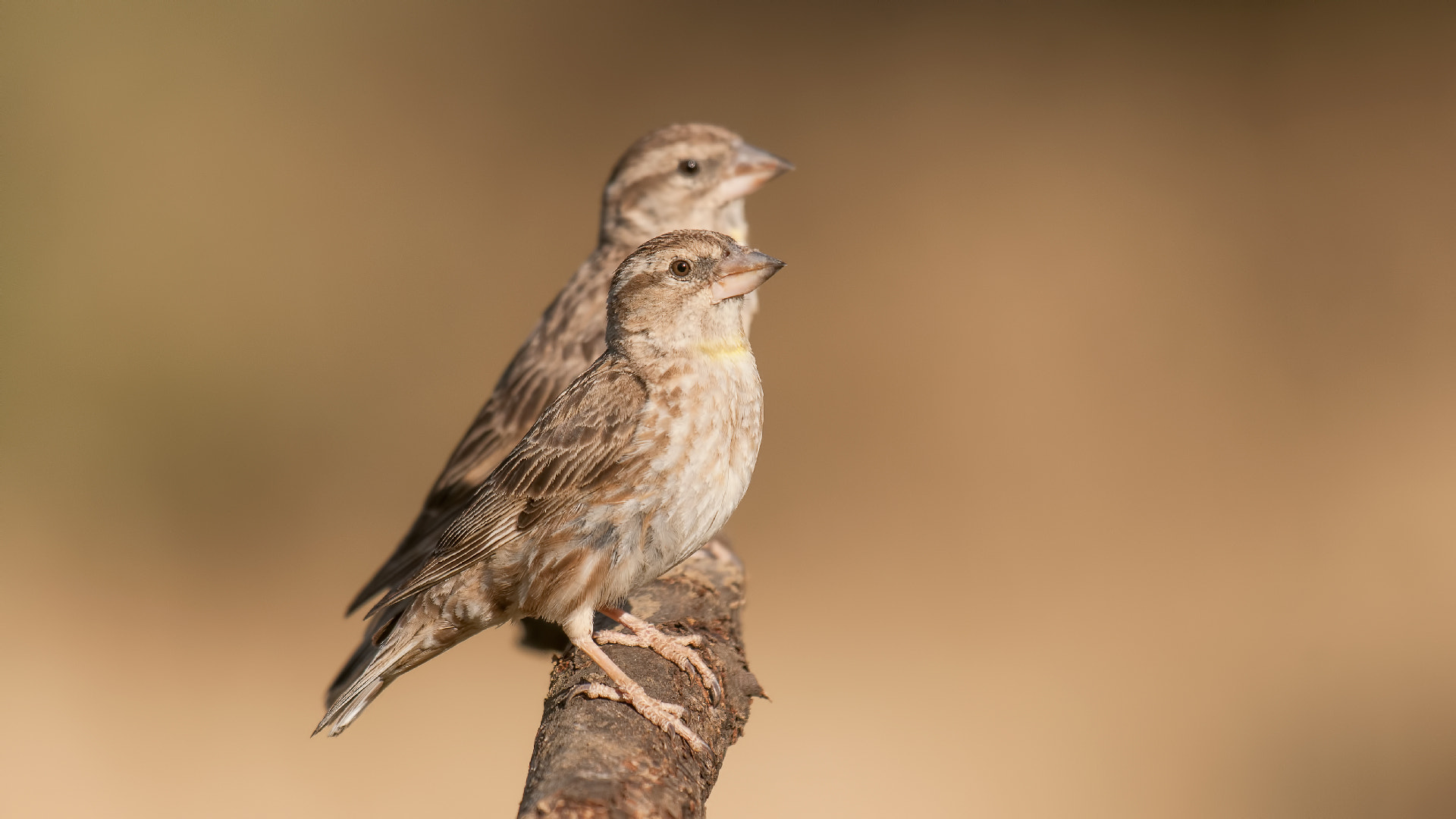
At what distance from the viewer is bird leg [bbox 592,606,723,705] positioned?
3746mm

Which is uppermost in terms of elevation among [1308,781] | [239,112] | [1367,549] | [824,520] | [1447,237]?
[1447,237]

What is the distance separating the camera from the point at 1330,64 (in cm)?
1066

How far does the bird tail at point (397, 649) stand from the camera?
13.0ft

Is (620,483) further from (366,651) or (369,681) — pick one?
(366,651)

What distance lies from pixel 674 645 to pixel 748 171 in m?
2.70

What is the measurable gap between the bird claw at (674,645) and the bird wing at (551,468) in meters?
0.42

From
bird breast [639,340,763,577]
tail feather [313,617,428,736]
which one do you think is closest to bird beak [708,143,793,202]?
bird breast [639,340,763,577]

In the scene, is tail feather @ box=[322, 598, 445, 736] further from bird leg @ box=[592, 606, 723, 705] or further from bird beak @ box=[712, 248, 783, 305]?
bird beak @ box=[712, 248, 783, 305]

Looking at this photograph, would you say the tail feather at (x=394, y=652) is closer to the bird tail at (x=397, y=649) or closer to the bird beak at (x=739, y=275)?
the bird tail at (x=397, y=649)

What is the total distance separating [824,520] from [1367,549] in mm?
3991

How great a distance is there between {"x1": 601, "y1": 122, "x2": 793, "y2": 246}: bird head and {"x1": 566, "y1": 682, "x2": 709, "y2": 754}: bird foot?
2905 millimetres

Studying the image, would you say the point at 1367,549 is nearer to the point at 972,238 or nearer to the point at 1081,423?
the point at 1081,423

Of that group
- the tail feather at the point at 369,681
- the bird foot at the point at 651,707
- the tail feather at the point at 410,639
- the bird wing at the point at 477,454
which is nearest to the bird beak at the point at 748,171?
the bird wing at the point at 477,454

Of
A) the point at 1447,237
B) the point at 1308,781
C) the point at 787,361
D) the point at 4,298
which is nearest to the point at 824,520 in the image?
the point at 787,361
